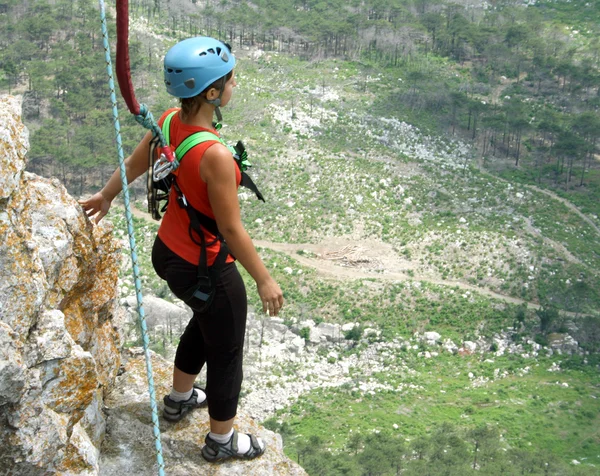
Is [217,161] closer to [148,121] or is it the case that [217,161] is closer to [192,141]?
[192,141]

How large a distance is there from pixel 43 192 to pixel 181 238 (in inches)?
30.9

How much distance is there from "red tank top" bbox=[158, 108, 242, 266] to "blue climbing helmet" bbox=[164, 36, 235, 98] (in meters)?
0.20

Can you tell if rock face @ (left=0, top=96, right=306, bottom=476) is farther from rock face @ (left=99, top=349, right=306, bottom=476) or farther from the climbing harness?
the climbing harness

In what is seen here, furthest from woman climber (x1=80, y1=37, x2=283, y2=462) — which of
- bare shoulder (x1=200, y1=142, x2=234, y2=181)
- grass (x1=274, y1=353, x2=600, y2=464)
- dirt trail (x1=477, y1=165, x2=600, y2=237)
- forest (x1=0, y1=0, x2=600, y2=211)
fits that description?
dirt trail (x1=477, y1=165, x2=600, y2=237)

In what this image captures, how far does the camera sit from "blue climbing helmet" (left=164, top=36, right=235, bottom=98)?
323cm

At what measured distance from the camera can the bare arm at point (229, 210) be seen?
3.17 m

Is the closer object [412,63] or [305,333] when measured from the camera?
[305,333]

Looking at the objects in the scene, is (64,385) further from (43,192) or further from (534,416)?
(534,416)

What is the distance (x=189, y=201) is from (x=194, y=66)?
0.63m

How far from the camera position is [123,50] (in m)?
3.05

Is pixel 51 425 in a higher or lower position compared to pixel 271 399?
higher

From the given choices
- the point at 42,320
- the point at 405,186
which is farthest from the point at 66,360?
the point at 405,186

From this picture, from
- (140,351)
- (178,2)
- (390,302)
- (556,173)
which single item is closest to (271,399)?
(390,302)

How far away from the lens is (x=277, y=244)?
2750 centimetres
